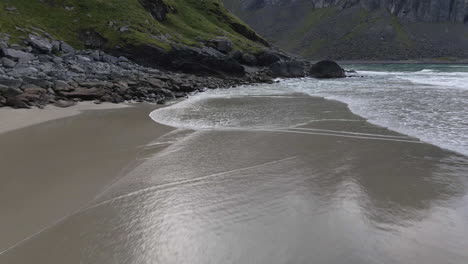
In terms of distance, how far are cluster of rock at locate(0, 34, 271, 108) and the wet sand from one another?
915 centimetres

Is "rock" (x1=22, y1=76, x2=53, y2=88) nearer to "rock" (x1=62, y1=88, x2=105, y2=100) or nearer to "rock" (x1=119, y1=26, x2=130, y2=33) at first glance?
"rock" (x1=62, y1=88, x2=105, y2=100)

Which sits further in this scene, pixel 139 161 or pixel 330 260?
pixel 139 161

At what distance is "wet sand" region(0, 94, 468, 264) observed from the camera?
4266mm

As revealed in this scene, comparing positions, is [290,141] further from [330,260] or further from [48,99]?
[48,99]

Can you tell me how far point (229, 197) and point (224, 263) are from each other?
194 cm

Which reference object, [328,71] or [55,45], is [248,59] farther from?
[55,45]

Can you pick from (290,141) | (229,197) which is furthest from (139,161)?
(290,141)

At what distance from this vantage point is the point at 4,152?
888 centimetres

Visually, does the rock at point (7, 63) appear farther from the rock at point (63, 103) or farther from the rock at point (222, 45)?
the rock at point (222, 45)

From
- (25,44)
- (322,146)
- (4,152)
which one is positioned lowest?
(322,146)

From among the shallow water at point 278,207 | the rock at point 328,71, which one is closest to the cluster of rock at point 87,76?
the shallow water at point 278,207

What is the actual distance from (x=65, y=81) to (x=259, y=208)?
19.7 meters

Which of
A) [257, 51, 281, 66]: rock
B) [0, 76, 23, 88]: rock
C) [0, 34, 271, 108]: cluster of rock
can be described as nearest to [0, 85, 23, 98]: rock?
[0, 34, 271, 108]: cluster of rock

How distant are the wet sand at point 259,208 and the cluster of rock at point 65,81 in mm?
9154
